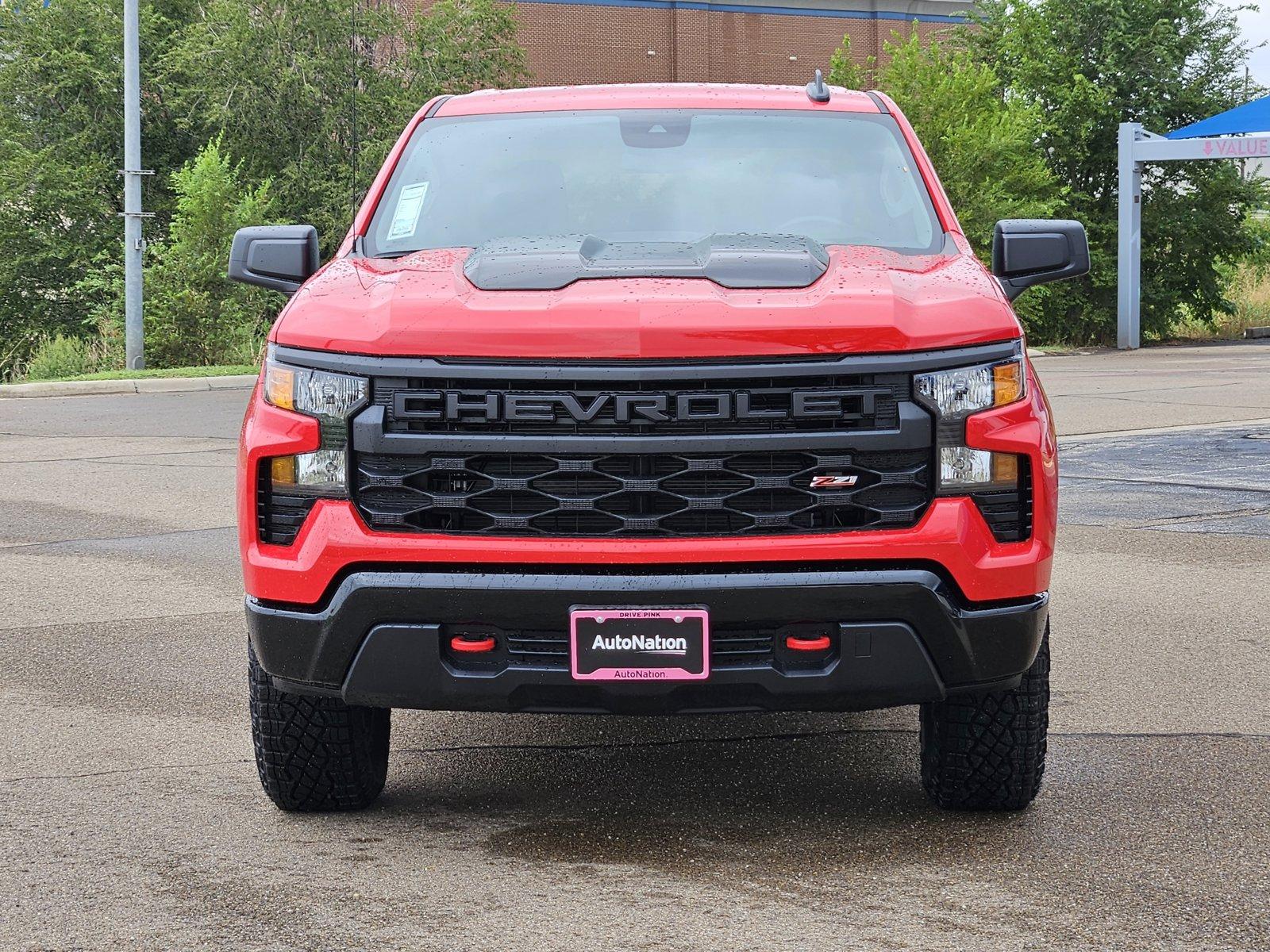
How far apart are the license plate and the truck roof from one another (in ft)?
7.59

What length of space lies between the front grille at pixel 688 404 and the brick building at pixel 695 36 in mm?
45694

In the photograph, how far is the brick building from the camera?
51094mm

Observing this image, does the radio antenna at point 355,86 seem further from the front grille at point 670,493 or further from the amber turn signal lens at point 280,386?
the front grille at point 670,493

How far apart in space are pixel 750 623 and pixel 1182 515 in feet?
23.9

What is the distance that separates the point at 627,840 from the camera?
4.46 m

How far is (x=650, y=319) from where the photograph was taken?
158 inches

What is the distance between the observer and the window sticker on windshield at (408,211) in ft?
17.0

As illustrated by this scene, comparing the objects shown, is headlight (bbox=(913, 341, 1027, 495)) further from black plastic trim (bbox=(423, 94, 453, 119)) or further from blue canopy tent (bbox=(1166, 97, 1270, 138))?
blue canopy tent (bbox=(1166, 97, 1270, 138))

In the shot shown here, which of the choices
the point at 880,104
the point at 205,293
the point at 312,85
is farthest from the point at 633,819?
the point at 312,85

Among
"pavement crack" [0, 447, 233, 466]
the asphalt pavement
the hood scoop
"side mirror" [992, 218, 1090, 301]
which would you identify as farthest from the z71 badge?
"pavement crack" [0, 447, 233, 466]

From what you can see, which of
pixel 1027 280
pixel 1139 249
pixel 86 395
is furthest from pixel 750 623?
pixel 1139 249

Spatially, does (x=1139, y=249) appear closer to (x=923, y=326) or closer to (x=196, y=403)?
(x=196, y=403)

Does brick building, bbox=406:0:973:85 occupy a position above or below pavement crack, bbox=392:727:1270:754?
above

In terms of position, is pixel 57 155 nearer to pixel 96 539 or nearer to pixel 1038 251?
pixel 96 539
